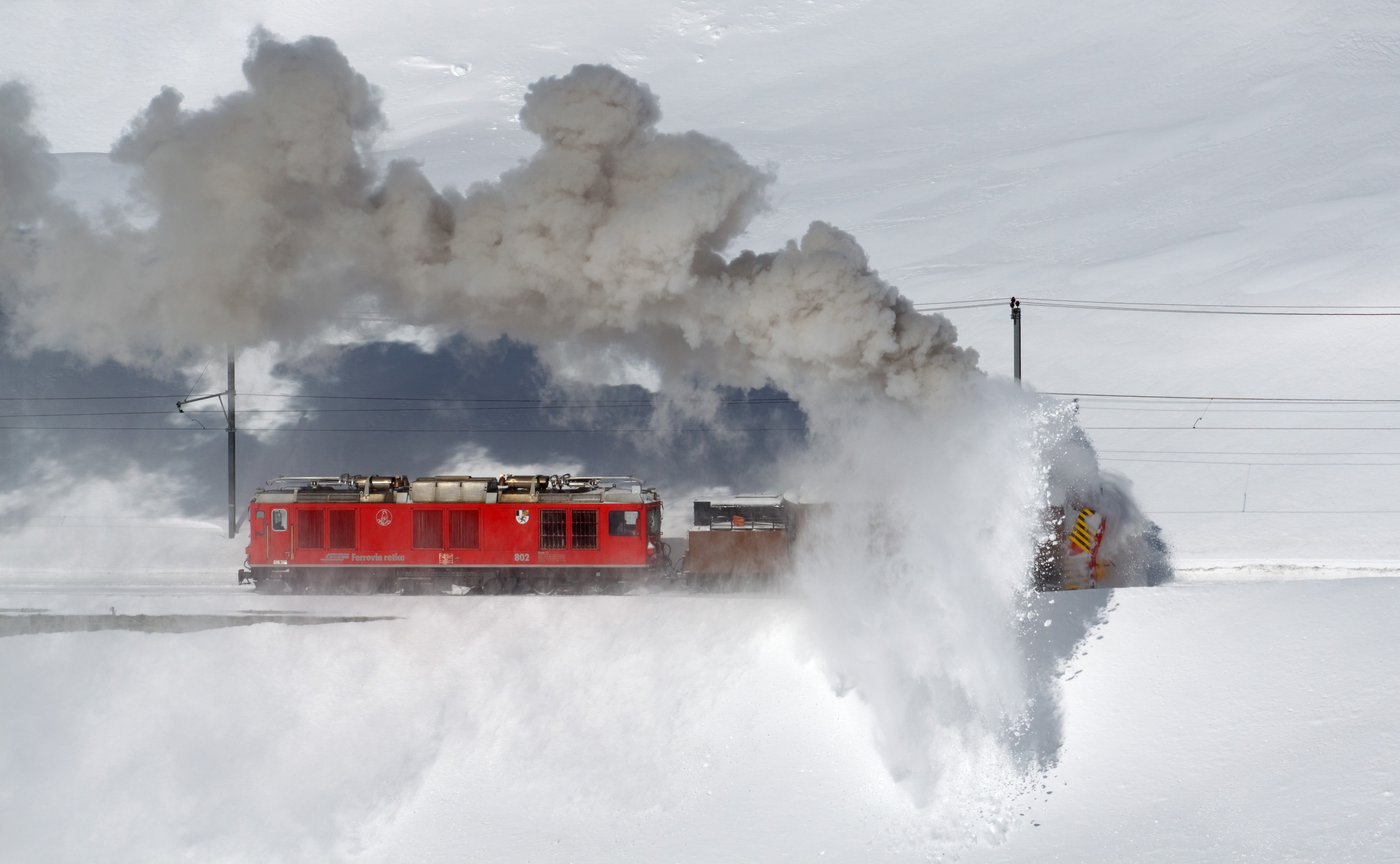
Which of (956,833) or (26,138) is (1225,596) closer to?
(956,833)

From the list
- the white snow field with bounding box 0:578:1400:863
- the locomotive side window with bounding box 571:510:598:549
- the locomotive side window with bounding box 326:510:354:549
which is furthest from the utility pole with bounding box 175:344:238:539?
the locomotive side window with bounding box 571:510:598:549

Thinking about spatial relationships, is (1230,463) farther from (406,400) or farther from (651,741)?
(406,400)

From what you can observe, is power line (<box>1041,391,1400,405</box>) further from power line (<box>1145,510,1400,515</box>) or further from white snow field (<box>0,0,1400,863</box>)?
power line (<box>1145,510,1400,515</box>)

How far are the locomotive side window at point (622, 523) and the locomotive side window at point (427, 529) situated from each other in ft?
15.6

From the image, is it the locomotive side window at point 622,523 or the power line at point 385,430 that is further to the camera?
the power line at point 385,430

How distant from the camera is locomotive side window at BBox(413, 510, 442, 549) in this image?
26969mm

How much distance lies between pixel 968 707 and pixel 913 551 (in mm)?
3362

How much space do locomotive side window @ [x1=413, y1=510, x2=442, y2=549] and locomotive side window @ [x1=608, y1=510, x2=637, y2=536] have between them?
477 centimetres

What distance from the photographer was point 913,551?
20734mm

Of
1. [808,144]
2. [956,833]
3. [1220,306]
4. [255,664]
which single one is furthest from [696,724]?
[808,144]

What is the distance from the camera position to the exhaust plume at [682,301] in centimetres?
2009

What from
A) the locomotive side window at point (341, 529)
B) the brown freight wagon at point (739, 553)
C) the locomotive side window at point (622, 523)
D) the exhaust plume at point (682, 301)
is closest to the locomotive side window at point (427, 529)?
the locomotive side window at point (341, 529)

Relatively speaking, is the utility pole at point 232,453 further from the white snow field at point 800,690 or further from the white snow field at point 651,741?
the white snow field at point 651,741

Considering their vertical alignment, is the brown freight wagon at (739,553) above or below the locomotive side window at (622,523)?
below
